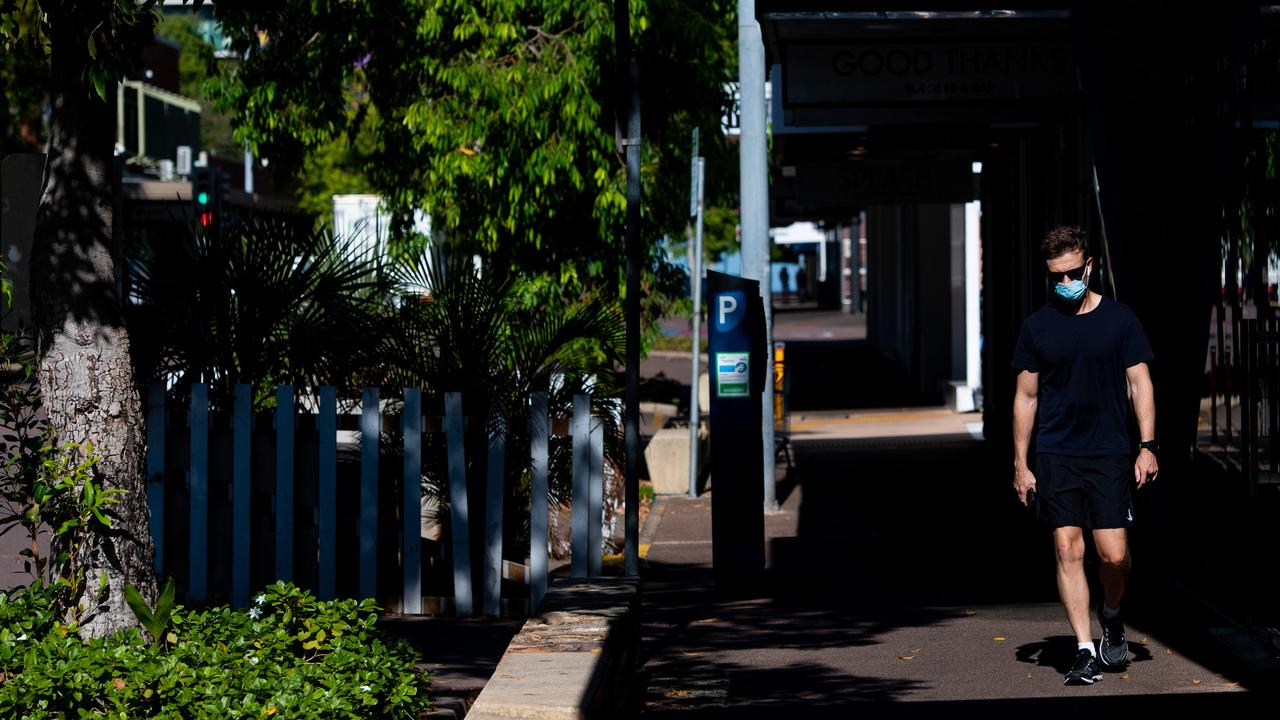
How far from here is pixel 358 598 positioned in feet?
27.8

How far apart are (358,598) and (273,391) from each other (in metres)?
1.23

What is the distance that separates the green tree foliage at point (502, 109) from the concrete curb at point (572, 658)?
7.92 meters

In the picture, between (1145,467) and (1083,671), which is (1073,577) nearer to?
(1083,671)

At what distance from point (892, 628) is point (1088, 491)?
1684 millimetres

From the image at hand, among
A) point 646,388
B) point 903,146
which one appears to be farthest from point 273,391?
point 903,146

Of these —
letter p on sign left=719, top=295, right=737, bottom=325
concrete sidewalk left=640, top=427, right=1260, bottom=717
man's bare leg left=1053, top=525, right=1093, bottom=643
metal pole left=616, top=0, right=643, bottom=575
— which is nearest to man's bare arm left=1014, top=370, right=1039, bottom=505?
man's bare leg left=1053, top=525, right=1093, bottom=643

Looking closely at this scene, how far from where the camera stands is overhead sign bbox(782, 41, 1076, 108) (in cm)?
1154

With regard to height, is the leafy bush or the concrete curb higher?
the leafy bush

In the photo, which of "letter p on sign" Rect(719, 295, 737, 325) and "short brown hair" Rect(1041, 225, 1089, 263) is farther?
"letter p on sign" Rect(719, 295, 737, 325)

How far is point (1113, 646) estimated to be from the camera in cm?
693

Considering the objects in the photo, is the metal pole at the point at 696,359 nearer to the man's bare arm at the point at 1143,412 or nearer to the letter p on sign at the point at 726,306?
the letter p on sign at the point at 726,306

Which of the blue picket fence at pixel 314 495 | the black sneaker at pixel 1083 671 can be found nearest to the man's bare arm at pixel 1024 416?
the black sneaker at pixel 1083 671

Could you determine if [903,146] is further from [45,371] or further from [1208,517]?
[45,371]

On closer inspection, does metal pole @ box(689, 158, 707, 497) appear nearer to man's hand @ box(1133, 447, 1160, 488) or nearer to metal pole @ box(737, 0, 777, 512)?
metal pole @ box(737, 0, 777, 512)
